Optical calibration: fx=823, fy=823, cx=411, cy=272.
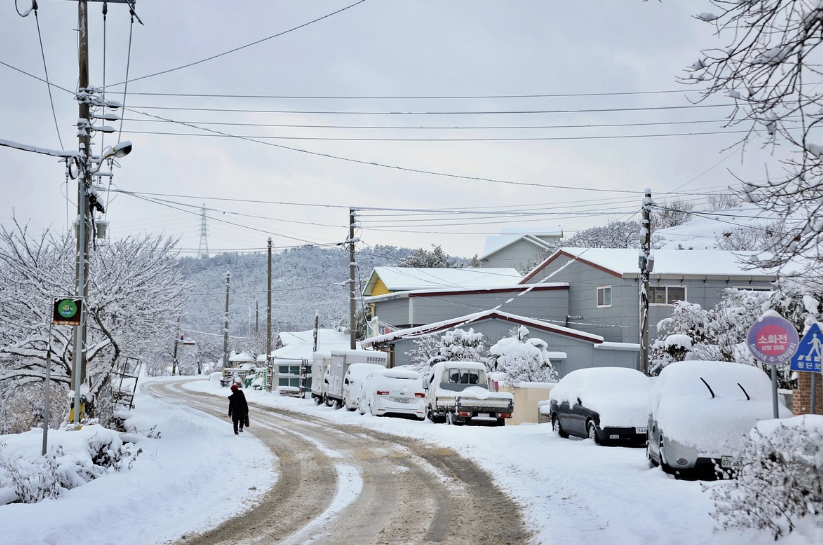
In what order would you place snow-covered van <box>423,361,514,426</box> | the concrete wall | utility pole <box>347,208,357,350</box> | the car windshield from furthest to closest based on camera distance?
1. utility pole <box>347,208,357,350</box>
2. the concrete wall
3. the car windshield
4. snow-covered van <box>423,361,514,426</box>

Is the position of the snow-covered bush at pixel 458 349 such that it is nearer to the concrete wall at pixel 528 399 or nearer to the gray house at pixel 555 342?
the gray house at pixel 555 342

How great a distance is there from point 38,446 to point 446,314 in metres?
33.9

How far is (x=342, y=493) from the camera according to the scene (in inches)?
497

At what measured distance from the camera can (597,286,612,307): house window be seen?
140 feet

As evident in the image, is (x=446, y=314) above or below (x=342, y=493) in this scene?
above

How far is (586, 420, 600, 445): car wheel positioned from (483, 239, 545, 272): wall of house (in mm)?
62321

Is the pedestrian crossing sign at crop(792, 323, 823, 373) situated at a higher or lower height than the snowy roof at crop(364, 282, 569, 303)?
lower

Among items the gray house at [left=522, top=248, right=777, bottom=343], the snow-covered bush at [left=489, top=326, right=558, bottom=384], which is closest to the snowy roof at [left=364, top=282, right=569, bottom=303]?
the gray house at [left=522, top=248, right=777, bottom=343]

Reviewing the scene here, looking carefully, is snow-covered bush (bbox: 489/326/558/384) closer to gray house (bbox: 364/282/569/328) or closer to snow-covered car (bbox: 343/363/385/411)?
snow-covered car (bbox: 343/363/385/411)

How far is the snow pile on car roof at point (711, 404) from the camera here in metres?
12.2

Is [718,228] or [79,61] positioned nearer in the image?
[79,61]

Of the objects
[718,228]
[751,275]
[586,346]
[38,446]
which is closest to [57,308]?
[38,446]

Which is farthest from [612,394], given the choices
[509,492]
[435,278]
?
[435,278]

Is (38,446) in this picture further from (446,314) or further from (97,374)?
(446,314)
